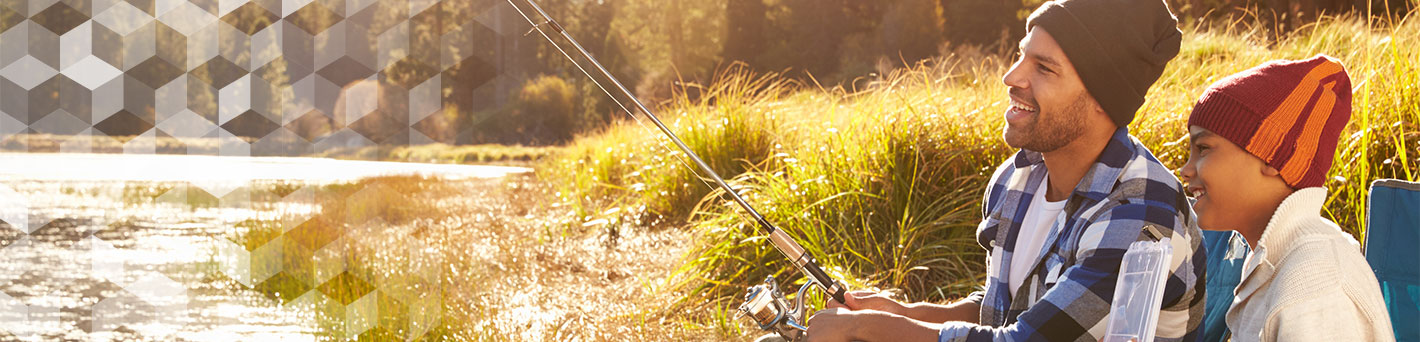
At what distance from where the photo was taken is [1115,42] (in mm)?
1464

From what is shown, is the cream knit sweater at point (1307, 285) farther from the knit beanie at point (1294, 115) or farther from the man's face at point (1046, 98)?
the man's face at point (1046, 98)

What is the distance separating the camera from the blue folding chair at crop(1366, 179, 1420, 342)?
1.54 meters

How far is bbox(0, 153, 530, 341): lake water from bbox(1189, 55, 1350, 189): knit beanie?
12.6 feet

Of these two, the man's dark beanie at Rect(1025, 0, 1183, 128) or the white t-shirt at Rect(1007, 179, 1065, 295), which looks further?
the white t-shirt at Rect(1007, 179, 1065, 295)

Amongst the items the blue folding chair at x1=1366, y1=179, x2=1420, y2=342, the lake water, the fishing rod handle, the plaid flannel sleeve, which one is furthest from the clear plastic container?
the lake water

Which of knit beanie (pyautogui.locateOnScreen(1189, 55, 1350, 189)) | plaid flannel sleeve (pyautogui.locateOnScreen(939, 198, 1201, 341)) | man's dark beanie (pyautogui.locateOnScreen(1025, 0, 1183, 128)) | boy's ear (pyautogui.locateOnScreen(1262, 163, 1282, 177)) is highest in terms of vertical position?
man's dark beanie (pyautogui.locateOnScreen(1025, 0, 1183, 128))

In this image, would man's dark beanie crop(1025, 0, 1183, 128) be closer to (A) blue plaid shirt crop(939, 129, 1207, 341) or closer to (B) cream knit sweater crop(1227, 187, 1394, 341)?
(A) blue plaid shirt crop(939, 129, 1207, 341)

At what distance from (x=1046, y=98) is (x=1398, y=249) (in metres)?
0.66

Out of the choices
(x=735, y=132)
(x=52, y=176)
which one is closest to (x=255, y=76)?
(x=52, y=176)

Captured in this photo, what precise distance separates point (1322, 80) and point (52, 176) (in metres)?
17.3

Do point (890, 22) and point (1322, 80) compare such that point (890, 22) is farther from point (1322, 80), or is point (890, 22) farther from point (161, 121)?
point (161, 121)

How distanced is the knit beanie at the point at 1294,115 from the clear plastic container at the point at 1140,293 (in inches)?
21.7
